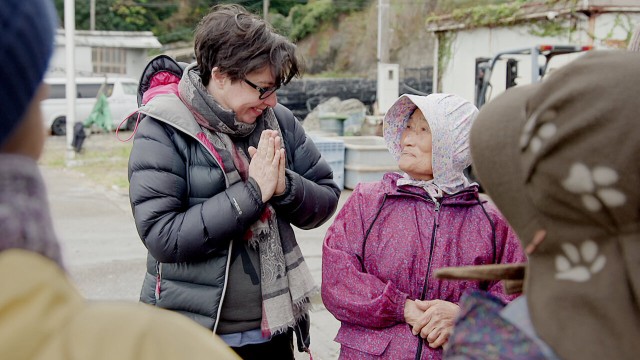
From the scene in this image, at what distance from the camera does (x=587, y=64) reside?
1086 millimetres

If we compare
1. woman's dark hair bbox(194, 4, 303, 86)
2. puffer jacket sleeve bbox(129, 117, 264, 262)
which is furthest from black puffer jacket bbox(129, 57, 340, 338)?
woman's dark hair bbox(194, 4, 303, 86)

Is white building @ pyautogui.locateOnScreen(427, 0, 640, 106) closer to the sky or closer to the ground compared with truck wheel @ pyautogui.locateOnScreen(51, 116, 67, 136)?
closer to the sky

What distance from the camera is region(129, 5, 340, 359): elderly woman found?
95.5 inches

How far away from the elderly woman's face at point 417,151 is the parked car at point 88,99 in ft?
70.2

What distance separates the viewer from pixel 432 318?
2.32 metres

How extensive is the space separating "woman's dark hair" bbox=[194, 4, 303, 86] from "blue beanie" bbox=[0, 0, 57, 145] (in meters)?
1.67

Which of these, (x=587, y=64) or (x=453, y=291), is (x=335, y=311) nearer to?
(x=453, y=291)

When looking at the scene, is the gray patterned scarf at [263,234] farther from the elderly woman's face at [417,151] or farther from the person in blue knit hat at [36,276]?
the person in blue knit hat at [36,276]

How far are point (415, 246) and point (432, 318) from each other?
0.24m

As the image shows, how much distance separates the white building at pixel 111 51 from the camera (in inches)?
1298

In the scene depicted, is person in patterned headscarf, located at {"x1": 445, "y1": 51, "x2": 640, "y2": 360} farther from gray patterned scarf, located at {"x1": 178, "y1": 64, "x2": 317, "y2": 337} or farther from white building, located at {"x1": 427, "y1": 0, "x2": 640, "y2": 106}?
white building, located at {"x1": 427, "y1": 0, "x2": 640, "y2": 106}

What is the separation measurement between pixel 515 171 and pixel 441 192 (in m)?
1.35

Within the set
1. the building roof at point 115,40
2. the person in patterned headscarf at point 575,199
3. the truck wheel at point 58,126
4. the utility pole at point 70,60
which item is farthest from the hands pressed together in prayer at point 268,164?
the building roof at point 115,40

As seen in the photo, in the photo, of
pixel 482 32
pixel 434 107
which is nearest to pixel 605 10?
pixel 482 32
